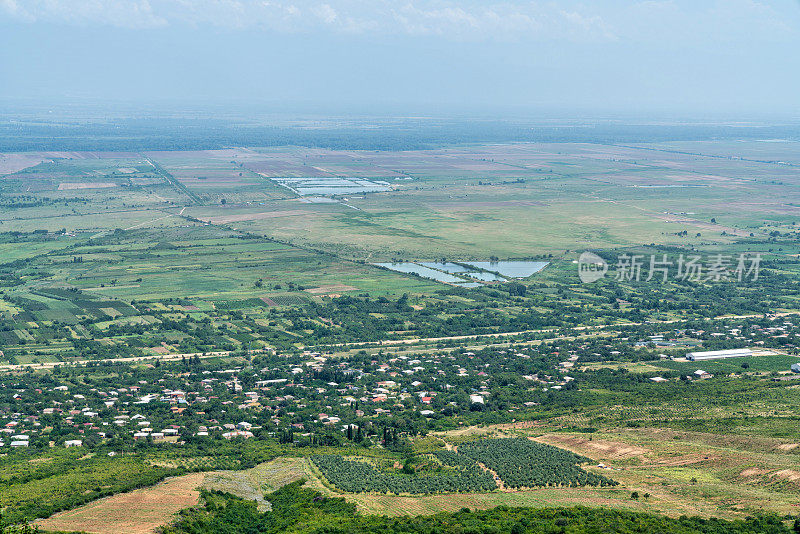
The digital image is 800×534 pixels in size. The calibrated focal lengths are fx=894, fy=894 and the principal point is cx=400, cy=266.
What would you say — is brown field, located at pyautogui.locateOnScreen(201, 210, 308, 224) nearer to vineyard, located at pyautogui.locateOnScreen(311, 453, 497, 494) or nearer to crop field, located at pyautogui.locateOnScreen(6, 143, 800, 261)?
crop field, located at pyautogui.locateOnScreen(6, 143, 800, 261)

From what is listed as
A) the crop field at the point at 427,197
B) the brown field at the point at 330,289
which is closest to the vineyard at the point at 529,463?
the brown field at the point at 330,289

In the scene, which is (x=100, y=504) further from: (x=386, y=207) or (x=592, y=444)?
(x=386, y=207)

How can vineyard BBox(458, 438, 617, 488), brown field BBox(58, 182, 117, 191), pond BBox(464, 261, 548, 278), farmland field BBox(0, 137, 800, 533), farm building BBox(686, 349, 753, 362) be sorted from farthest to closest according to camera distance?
brown field BBox(58, 182, 117, 191) < pond BBox(464, 261, 548, 278) < farm building BBox(686, 349, 753, 362) < vineyard BBox(458, 438, 617, 488) < farmland field BBox(0, 137, 800, 533)

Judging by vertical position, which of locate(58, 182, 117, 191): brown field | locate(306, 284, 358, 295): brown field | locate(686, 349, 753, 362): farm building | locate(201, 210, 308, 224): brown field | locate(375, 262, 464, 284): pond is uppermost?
locate(58, 182, 117, 191): brown field

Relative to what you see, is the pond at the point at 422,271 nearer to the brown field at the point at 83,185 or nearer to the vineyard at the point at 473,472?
the vineyard at the point at 473,472

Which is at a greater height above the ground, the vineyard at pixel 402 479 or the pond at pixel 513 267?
the pond at pixel 513 267

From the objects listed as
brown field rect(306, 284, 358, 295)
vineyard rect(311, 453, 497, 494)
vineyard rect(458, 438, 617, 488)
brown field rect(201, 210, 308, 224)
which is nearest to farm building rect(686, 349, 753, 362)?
vineyard rect(458, 438, 617, 488)
